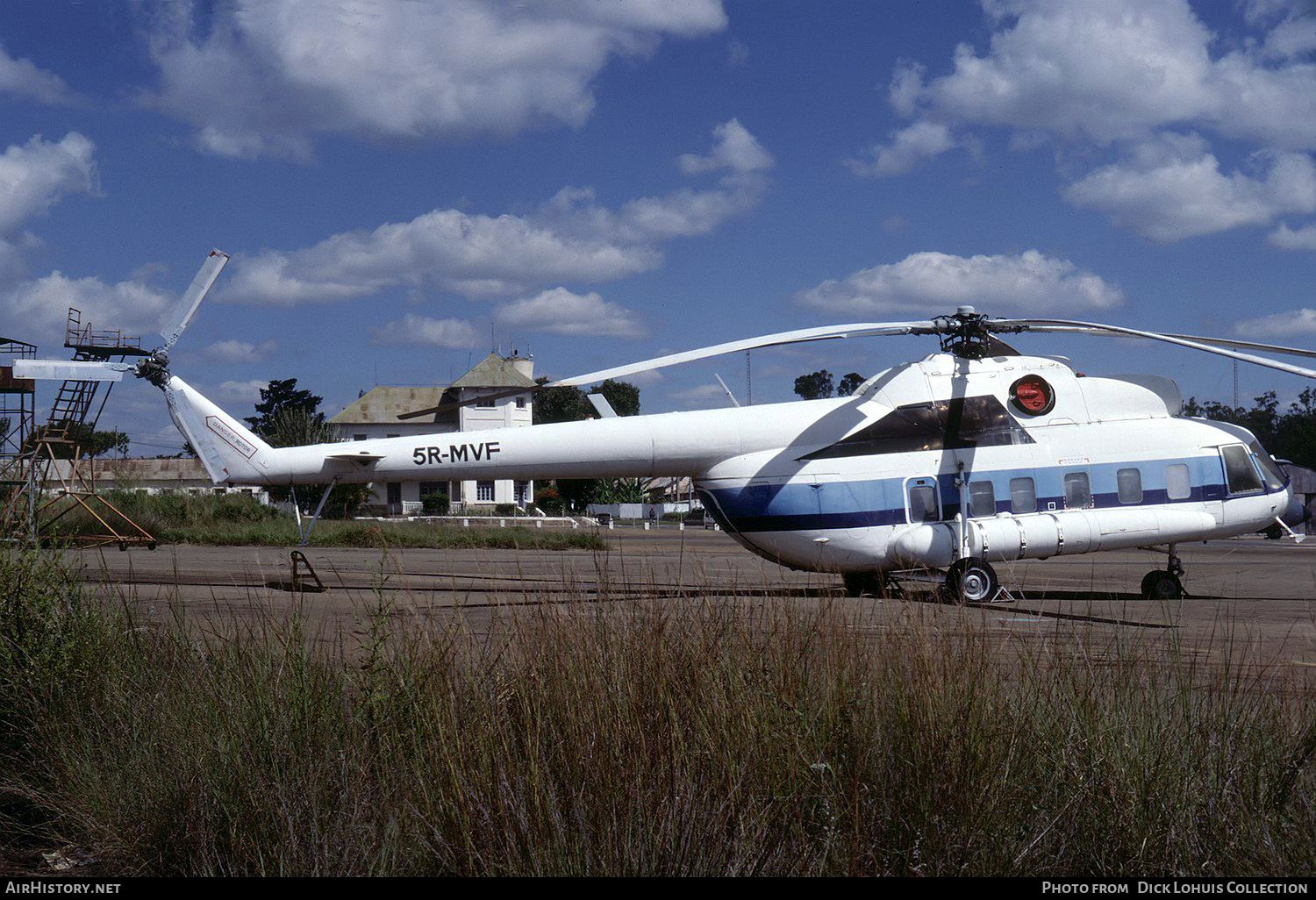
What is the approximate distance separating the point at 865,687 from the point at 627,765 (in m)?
1.22

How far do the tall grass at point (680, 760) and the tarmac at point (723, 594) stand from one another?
0.20 m

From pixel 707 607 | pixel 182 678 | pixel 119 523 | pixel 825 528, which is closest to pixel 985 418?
pixel 825 528

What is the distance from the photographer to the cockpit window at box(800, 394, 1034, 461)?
50.1ft


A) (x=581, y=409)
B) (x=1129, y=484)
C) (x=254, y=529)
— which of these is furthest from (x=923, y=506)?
(x=581, y=409)

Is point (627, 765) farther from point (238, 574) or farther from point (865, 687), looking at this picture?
point (238, 574)

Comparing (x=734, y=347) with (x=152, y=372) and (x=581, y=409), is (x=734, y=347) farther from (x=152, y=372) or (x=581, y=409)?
(x=581, y=409)

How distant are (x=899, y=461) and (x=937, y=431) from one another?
718 mm

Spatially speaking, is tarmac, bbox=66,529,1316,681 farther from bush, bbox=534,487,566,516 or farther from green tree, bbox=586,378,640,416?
green tree, bbox=586,378,640,416

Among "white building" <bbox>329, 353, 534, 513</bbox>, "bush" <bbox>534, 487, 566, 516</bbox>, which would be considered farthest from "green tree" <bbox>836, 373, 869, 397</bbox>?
"white building" <bbox>329, 353, 534, 513</bbox>

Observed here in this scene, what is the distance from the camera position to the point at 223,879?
4.27m

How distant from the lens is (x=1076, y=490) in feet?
50.1

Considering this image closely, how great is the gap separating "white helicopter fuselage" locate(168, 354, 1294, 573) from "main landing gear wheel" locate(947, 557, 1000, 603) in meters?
0.50

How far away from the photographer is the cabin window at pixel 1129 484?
15.3 metres

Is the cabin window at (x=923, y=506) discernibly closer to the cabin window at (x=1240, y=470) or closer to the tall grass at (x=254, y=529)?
the cabin window at (x=1240, y=470)
